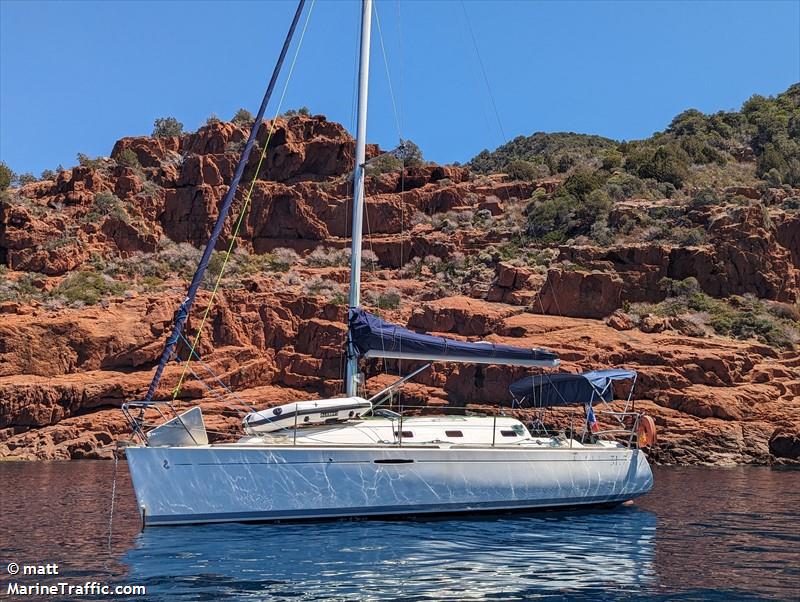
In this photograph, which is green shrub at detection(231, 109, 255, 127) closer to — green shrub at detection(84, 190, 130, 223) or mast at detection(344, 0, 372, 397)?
green shrub at detection(84, 190, 130, 223)

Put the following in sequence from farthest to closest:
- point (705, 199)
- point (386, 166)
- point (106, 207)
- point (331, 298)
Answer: point (386, 166) → point (106, 207) → point (705, 199) → point (331, 298)

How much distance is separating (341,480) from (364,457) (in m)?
0.58

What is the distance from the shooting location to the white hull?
46.6 ft

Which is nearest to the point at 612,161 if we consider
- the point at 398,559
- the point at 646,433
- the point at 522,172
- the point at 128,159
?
the point at 522,172

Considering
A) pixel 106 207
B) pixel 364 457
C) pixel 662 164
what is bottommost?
pixel 364 457

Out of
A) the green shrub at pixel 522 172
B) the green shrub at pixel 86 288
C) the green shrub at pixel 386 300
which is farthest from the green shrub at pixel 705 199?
the green shrub at pixel 86 288

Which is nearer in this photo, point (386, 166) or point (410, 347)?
point (410, 347)

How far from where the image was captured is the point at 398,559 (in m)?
12.0

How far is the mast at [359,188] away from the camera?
17.2 metres

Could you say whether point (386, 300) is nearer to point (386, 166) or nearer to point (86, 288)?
point (86, 288)

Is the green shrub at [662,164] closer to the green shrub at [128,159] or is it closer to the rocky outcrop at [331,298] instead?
the rocky outcrop at [331,298]

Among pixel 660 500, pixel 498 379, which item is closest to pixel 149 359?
pixel 498 379

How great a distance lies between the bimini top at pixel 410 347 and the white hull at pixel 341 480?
2.30m

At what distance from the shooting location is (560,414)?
95.7 feet
